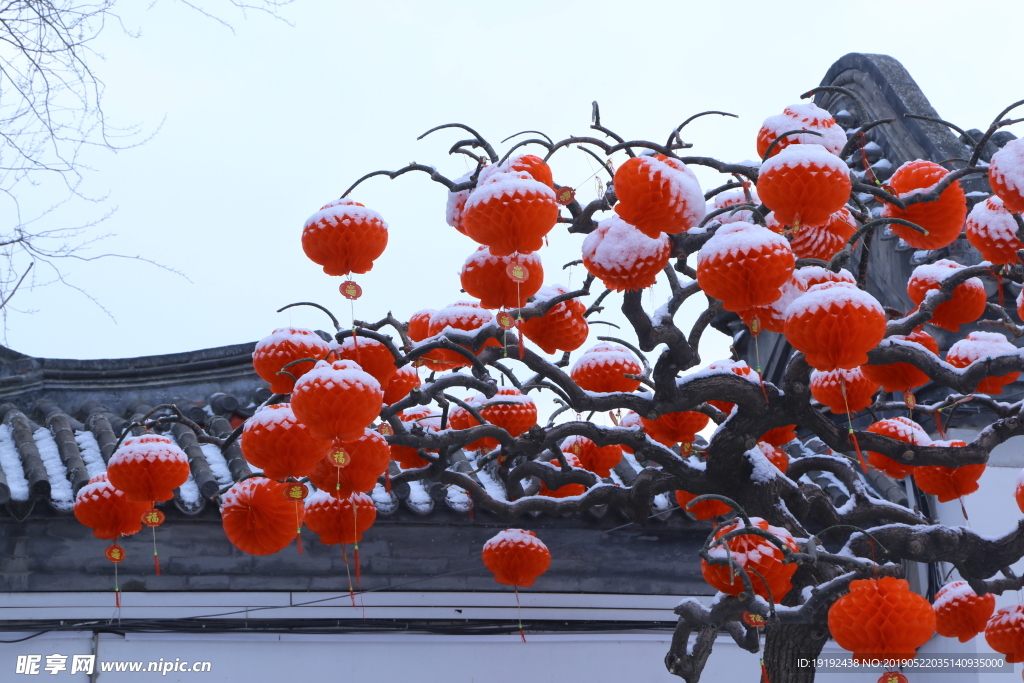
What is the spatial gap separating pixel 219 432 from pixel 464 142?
400 cm

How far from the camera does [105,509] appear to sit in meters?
4.86

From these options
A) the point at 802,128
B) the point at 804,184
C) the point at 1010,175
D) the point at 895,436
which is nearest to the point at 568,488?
the point at 895,436

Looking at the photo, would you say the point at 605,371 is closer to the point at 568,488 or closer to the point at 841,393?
the point at 841,393

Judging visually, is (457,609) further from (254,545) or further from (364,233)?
(364,233)

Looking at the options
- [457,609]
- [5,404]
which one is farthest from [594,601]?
[5,404]

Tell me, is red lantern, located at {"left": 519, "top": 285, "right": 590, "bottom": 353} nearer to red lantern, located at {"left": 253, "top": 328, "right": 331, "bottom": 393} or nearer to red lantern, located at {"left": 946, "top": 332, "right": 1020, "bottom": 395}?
red lantern, located at {"left": 253, "top": 328, "right": 331, "bottom": 393}

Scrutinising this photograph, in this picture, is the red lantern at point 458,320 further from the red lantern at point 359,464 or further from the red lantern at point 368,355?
the red lantern at point 359,464

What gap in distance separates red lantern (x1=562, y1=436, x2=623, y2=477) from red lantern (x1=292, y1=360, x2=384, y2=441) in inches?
74.3

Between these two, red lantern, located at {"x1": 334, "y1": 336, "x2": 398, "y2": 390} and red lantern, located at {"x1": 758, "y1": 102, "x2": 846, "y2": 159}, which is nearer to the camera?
red lantern, located at {"x1": 758, "y1": 102, "x2": 846, "y2": 159}

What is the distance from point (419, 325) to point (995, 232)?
2593mm

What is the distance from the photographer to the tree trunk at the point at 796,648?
4426 mm

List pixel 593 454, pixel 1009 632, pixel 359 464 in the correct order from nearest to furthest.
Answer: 1. pixel 359 464
2. pixel 1009 632
3. pixel 593 454

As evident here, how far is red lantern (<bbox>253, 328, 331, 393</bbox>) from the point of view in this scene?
169 inches

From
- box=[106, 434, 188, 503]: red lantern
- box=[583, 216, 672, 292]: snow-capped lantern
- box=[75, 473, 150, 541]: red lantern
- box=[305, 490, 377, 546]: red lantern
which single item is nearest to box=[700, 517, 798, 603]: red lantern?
box=[583, 216, 672, 292]: snow-capped lantern
